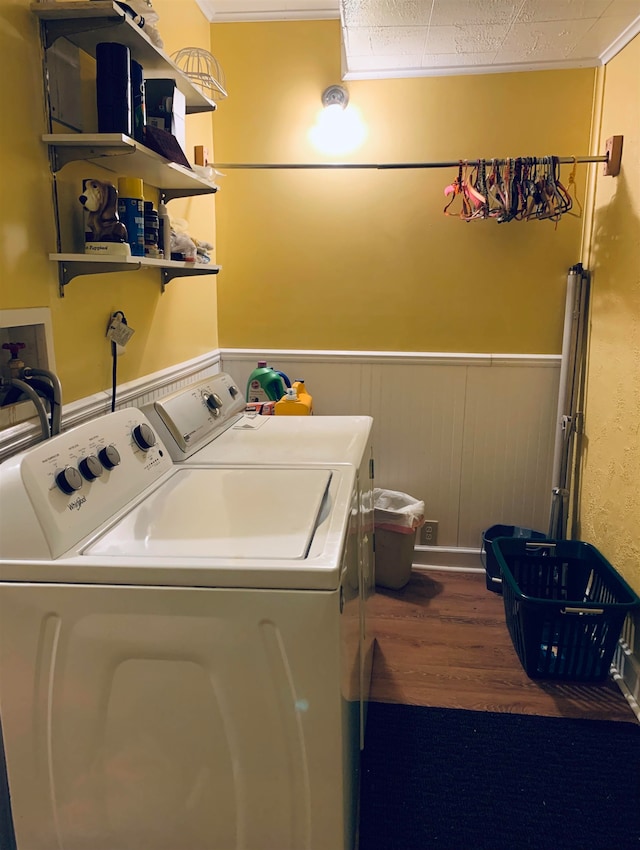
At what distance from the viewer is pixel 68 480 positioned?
47.0 inches

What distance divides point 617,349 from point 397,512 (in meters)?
1.09

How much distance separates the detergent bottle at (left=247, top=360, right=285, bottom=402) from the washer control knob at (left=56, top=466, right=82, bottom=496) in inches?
56.4

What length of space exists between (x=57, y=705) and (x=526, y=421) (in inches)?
89.6

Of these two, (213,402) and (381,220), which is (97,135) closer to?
(213,402)

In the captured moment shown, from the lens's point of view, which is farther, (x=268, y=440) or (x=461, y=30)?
(x=461, y=30)

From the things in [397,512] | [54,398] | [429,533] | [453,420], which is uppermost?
[54,398]

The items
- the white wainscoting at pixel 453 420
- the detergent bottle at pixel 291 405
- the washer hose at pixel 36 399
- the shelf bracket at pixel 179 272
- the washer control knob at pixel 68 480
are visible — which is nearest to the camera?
the washer control knob at pixel 68 480

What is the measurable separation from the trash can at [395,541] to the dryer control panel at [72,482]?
1382mm

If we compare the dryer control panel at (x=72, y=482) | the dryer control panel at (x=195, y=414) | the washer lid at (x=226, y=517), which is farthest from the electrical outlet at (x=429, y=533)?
the dryer control panel at (x=72, y=482)

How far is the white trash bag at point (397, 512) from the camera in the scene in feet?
8.73

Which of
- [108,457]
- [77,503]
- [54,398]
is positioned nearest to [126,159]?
[54,398]

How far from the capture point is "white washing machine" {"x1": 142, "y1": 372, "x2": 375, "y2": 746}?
1.67 metres

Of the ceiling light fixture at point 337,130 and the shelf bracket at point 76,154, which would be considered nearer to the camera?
the shelf bracket at point 76,154

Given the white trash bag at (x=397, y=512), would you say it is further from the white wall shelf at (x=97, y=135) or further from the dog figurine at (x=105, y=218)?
the dog figurine at (x=105, y=218)
